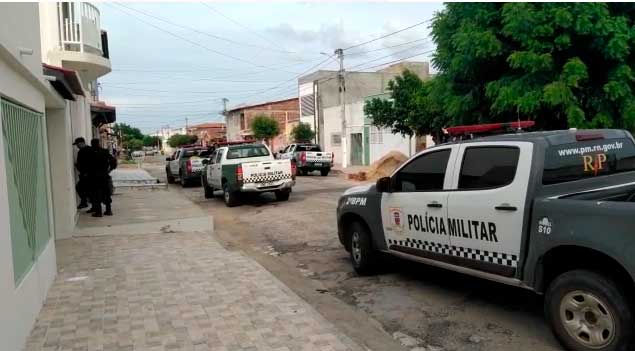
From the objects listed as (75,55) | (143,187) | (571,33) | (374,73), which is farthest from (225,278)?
(374,73)

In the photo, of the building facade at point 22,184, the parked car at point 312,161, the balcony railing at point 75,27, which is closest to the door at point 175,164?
the parked car at point 312,161

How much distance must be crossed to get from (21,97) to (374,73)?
45784 mm

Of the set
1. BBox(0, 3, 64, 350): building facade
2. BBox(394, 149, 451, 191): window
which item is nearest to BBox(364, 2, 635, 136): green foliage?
BBox(394, 149, 451, 191): window

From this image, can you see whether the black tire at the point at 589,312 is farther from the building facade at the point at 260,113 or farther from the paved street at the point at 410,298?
the building facade at the point at 260,113

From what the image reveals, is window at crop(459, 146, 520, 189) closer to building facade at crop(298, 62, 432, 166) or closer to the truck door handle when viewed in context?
the truck door handle

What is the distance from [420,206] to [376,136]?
29033mm

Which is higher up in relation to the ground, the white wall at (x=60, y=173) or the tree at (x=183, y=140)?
the tree at (x=183, y=140)

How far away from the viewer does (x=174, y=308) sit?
523 cm

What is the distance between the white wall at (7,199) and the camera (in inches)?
151

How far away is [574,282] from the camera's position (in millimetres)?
3920

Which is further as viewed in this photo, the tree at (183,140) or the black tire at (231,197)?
the tree at (183,140)

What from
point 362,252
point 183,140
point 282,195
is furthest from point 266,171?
point 183,140

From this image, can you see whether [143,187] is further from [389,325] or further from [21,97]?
[389,325]

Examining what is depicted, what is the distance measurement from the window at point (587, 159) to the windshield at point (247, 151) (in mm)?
11939
